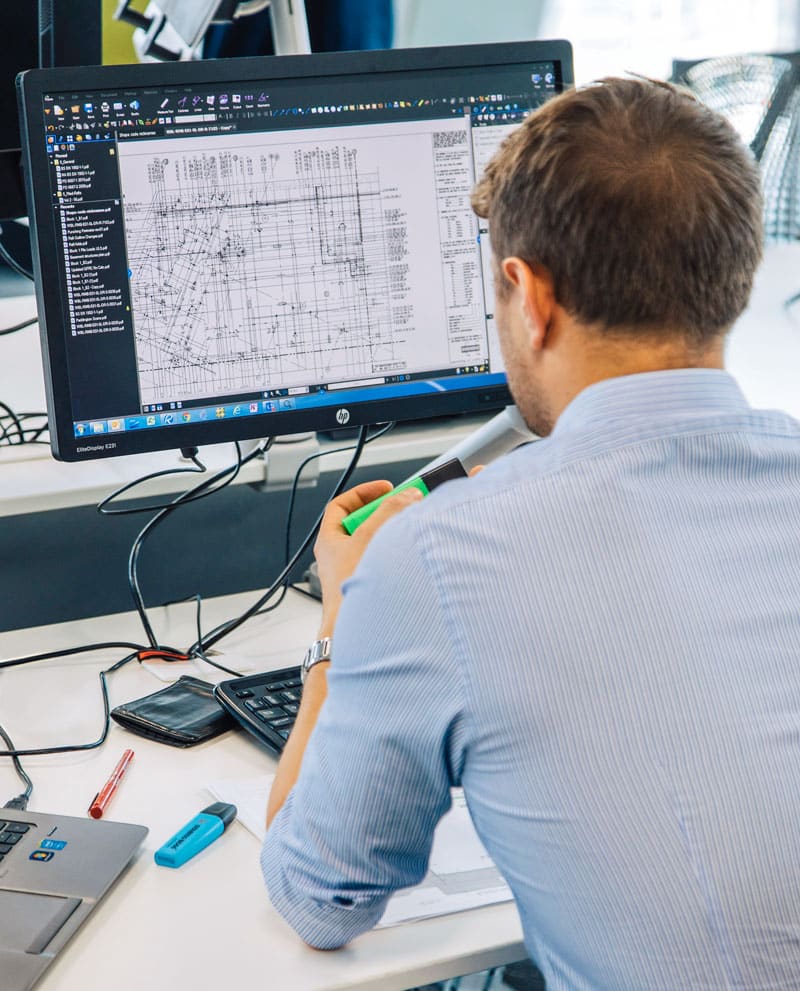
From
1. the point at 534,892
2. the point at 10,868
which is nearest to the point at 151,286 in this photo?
the point at 10,868

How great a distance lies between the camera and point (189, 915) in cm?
79

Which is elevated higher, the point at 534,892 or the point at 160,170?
the point at 160,170

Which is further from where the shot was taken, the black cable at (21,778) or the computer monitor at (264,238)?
the computer monitor at (264,238)

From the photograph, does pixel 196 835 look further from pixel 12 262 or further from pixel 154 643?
pixel 12 262

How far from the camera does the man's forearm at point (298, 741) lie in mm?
824

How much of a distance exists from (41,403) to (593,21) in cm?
182

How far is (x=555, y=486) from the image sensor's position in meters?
0.65

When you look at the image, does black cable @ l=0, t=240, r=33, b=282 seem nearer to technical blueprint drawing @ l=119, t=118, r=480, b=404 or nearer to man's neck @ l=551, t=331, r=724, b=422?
technical blueprint drawing @ l=119, t=118, r=480, b=404

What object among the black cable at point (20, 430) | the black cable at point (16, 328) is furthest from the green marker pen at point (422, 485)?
the black cable at point (16, 328)

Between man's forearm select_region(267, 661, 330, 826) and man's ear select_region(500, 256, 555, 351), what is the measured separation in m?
0.28

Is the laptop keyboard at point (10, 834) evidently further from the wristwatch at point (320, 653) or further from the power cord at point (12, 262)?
the power cord at point (12, 262)

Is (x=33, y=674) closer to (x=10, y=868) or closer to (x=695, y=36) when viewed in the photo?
(x=10, y=868)

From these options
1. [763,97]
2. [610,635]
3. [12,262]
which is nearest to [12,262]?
[12,262]

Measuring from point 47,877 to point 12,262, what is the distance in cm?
97
